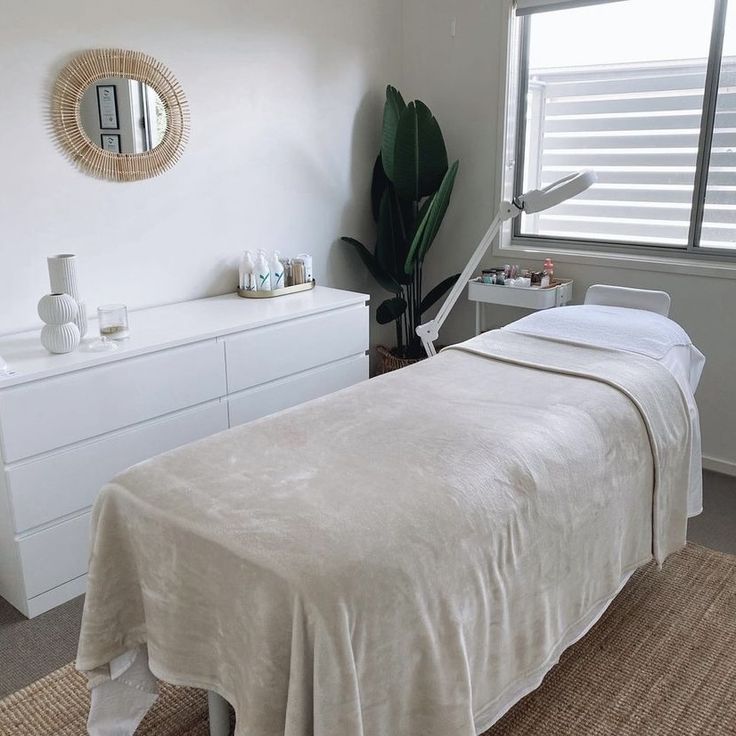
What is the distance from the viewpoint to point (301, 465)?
1.56 m

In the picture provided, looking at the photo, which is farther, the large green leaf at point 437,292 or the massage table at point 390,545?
the large green leaf at point 437,292

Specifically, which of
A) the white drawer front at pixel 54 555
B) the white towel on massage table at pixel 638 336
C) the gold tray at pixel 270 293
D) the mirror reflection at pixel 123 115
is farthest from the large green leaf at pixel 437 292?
the white drawer front at pixel 54 555

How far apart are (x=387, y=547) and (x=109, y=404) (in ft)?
4.36

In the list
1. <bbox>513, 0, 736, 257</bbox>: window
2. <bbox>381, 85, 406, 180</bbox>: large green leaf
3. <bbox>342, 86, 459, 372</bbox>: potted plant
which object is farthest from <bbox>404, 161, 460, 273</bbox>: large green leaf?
<bbox>513, 0, 736, 257</bbox>: window

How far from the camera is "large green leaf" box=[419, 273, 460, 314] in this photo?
146 inches

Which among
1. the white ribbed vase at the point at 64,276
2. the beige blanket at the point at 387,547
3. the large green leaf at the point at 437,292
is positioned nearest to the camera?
the beige blanket at the point at 387,547

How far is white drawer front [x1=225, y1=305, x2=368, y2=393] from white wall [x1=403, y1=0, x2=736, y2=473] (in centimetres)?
88

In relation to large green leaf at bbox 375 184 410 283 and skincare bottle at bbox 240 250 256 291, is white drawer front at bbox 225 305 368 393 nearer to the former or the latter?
skincare bottle at bbox 240 250 256 291

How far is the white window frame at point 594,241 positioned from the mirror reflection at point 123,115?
1.61m

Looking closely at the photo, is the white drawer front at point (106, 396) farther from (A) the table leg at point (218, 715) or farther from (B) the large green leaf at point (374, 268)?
(B) the large green leaf at point (374, 268)

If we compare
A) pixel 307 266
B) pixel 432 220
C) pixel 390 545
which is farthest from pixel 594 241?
pixel 390 545

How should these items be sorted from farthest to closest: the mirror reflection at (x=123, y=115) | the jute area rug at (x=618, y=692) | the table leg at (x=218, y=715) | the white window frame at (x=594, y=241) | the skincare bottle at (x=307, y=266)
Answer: the skincare bottle at (x=307, y=266)
the white window frame at (x=594, y=241)
the mirror reflection at (x=123, y=115)
the jute area rug at (x=618, y=692)
the table leg at (x=218, y=715)

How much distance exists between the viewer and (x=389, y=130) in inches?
137

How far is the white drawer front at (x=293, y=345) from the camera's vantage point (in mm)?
2688
